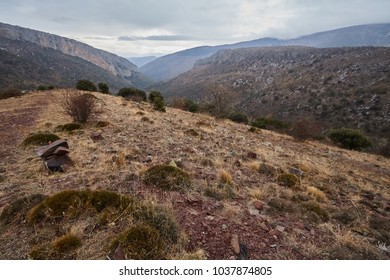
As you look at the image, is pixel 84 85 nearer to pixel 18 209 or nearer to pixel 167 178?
pixel 167 178

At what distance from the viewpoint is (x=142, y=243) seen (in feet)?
13.7

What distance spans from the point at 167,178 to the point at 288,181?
419cm

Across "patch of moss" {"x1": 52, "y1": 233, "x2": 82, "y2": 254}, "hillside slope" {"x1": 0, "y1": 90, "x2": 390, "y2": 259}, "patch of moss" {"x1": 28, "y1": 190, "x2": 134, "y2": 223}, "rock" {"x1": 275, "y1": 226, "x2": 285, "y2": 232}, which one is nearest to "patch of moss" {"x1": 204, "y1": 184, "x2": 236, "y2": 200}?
"hillside slope" {"x1": 0, "y1": 90, "x2": 390, "y2": 259}

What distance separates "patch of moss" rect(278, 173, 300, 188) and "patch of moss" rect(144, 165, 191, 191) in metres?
3.42

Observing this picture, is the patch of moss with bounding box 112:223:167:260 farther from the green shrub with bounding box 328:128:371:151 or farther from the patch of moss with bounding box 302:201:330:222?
the green shrub with bounding box 328:128:371:151

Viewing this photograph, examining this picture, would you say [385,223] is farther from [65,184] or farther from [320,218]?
[65,184]

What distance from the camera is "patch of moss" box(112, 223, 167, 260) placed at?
4.03 meters

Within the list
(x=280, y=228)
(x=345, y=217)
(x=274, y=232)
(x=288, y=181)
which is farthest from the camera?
(x=288, y=181)

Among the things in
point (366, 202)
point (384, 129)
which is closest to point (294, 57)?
point (384, 129)

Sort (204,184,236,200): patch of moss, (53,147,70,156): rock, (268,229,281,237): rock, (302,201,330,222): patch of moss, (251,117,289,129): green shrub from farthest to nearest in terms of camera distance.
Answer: (251,117,289,129): green shrub < (53,147,70,156): rock < (204,184,236,200): patch of moss < (302,201,330,222): patch of moss < (268,229,281,237): rock

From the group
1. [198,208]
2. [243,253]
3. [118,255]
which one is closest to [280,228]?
[243,253]

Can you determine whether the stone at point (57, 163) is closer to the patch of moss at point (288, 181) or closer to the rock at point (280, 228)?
the rock at point (280, 228)

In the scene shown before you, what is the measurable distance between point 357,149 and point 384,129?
1213 inches

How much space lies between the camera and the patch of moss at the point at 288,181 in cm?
826
